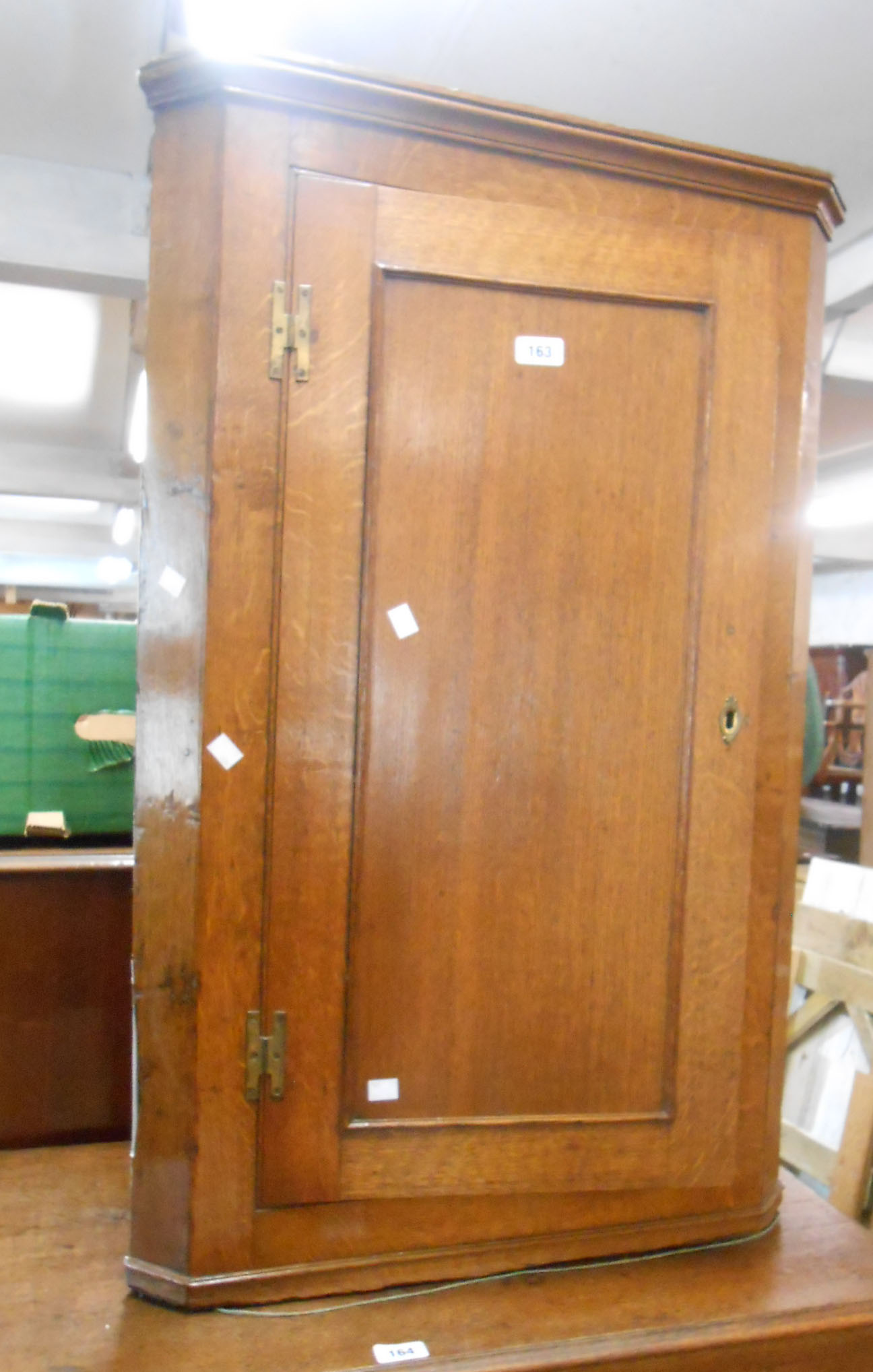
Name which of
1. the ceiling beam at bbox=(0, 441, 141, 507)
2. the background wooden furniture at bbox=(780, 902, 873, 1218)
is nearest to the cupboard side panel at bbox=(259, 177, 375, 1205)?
the background wooden furniture at bbox=(780, 902, 873, 1218)

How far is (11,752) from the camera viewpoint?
64.0 inches

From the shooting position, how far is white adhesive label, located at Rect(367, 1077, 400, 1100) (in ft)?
4.09

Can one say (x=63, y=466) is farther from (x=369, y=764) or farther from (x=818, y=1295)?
(x=818, y=1295)

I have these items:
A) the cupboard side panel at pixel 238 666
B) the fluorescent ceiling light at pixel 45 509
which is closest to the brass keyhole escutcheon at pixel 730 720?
the cupboard side panel at pixel 238 666

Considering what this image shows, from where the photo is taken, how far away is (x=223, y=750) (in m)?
1.18

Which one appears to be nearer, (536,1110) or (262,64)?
(262,64)

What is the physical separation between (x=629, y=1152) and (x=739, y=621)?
0.75 m

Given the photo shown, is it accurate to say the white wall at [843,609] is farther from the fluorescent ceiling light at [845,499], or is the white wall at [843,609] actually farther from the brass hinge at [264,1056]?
the brass hinge at [264,1056]

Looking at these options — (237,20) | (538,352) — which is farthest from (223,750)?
(237,20)

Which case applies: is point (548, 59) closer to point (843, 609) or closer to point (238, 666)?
point (238, 666)

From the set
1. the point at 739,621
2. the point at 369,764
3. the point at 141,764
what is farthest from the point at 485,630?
the point at 141,764

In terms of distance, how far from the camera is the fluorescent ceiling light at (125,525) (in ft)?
25.4

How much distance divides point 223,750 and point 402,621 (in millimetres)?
280

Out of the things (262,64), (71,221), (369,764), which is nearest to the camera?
(262,64)
